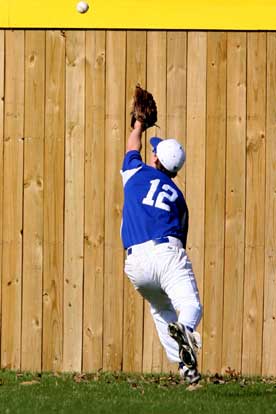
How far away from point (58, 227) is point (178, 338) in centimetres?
295

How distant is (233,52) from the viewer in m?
12.2

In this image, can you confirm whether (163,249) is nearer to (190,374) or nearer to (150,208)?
(150,208)

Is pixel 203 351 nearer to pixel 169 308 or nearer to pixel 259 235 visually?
pixel 259 235

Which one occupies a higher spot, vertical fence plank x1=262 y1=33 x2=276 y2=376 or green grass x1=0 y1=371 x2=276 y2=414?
vertical fence plank x1=262 y1=33 x2=276 y2=376

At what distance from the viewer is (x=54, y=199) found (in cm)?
1227

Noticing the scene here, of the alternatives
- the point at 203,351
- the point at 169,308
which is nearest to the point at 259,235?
the point at 203,351

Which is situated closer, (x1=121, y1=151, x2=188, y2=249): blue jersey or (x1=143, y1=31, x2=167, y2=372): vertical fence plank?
(x1=121, y1=151, x2=188, y2=249): blue jersey

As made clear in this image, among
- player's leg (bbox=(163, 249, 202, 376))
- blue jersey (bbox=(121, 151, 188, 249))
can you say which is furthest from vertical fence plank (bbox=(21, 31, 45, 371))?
player's leg (bbox=(163, 249, 202, 376))

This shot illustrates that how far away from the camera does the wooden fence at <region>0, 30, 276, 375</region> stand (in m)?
12.2

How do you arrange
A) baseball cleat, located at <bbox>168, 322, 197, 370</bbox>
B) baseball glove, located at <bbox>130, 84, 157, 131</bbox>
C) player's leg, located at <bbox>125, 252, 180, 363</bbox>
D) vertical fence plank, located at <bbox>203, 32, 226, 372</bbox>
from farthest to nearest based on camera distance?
vertical fence plank, located at <bbox>203, 32, 226, 372</bbox>
baseball glove, located at <bbox>130, 84, 157, 131</bbox>
player's leg, located at <bbox>125, 252, 180, 363</bbox>
baseball cleat, located at <bbox>168, 322, 197, 370</bbox>

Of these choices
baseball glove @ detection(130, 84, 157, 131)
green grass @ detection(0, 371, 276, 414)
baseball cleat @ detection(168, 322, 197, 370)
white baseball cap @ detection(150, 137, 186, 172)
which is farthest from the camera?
baseball glove @ detection(130, 84, 157, 131)

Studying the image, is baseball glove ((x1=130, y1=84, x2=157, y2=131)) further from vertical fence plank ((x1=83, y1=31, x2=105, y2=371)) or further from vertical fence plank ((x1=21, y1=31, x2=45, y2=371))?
vertical fence plank ((x1=21, y1=31, x2=45, y2=371))

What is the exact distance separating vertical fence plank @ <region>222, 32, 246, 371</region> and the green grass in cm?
45

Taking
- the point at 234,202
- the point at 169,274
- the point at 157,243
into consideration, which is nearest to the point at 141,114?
the point at 157,243
